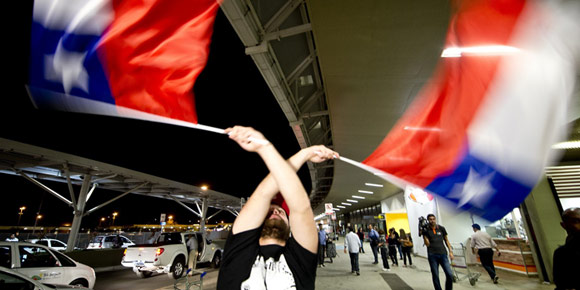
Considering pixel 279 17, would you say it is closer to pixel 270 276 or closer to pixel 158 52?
pixel 158 52

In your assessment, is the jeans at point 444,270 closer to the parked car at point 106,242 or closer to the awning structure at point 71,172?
the awning structure at point 71,172

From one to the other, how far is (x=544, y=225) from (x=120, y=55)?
43.1ft

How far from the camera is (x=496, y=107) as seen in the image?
1922mm

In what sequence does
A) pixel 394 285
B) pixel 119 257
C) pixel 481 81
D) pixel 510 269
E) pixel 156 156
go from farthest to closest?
pixel 156 156 < pixel 119 257 < pixel 510 269 < pixel 394 285 < pixel 481 81

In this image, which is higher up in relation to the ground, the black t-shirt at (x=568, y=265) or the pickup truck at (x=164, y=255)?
the black t-shirt at (x=568, y=265)

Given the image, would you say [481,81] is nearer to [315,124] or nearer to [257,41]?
[257,41]

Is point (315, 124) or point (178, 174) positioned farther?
point (178, 174)

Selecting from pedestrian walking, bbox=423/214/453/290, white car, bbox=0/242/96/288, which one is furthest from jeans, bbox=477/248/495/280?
white car, bbox=0/242/96/288

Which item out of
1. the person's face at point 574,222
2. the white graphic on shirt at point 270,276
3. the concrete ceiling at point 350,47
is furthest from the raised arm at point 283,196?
the concrete ceiling at point 350,47

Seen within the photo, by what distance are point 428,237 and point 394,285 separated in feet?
10.2

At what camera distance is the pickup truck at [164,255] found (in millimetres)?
10438

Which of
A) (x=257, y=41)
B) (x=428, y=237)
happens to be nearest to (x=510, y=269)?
(x=428, y=237)

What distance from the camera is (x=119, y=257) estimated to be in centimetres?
1420

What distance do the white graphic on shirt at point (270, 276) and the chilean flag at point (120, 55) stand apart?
1.35 meters
